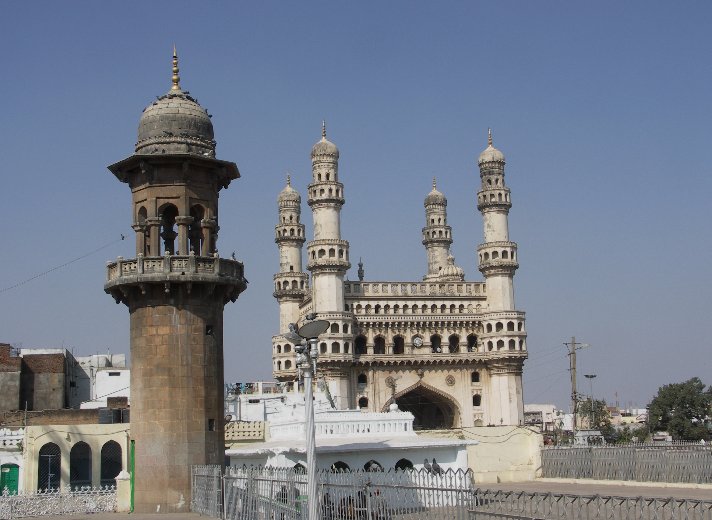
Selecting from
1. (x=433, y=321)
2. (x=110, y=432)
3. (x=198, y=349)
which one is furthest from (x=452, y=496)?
(x=433, y=321)

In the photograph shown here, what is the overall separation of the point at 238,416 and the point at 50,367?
9.04 metres

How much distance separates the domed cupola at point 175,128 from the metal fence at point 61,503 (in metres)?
8.06

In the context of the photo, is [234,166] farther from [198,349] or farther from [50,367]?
[50,367]

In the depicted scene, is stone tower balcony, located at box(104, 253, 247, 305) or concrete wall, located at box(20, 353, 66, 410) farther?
concrete wall, located at box(20, 353, 66, 410)

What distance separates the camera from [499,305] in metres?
62.2

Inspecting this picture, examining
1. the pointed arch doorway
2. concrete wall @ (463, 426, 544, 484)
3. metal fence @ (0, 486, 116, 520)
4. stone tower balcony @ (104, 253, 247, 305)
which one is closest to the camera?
stone tower balcony @ (104, 253, 247, 305)

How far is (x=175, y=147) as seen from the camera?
75.4 ft

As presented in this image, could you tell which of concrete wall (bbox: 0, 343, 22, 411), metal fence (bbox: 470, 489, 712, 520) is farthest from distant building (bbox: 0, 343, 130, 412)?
metal fence (bbox: 470, 489, 712, 520)

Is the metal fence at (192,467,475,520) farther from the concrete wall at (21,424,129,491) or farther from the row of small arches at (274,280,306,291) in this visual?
the row of small arches at (274,280,306,291)

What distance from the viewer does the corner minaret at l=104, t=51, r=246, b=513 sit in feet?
71.8

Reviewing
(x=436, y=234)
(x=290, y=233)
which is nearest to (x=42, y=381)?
(x=290, y=233)

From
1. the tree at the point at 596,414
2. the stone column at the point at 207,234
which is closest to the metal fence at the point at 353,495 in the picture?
the stone column at the point at 207,234

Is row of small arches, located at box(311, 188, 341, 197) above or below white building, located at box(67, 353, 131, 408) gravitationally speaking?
above

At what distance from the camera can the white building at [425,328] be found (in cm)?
5884
